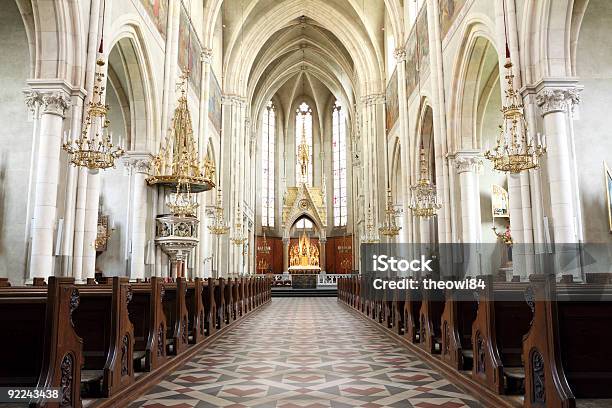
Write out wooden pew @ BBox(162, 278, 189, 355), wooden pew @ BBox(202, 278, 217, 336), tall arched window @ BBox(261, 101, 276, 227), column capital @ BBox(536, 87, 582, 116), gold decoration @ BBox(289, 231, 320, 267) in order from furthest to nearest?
tall arched window @ BBox(261, 101, 276, 227)
gold decoration @ BBox(289, 231, 320, 267)
column capital @ BBox(536, 87, 582, 116)
wooden pew @ BBox(202, 278, 217, 336)
wooden pew @ BBox(162, 278, 189, 355)

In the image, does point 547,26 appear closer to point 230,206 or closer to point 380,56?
point 380,56

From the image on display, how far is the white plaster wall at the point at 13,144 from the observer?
9203mm

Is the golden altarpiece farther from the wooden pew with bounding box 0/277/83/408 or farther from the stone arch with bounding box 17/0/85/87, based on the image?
the wooden pew with bounding box 0/277/83/408

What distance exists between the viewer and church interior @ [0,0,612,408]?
11.1 feet

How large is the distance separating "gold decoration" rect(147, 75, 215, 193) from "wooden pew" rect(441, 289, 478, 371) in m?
8.81

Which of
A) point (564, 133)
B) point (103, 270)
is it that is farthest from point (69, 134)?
point (564, 133)

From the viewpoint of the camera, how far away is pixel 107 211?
571 inches

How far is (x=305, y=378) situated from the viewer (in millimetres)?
5043

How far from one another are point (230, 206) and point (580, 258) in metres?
20.0

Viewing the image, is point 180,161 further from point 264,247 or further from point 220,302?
point 264,247

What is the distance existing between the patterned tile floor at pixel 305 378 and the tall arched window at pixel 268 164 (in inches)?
1214

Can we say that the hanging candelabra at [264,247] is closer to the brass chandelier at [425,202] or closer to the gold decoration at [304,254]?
the gold decoration at [304,254]

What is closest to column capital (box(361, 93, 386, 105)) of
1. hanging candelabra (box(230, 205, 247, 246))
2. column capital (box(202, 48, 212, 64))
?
hanging candelabra (box(230, 205, 247, 246))

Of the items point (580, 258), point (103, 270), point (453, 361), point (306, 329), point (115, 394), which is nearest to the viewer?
point (115, 394)
